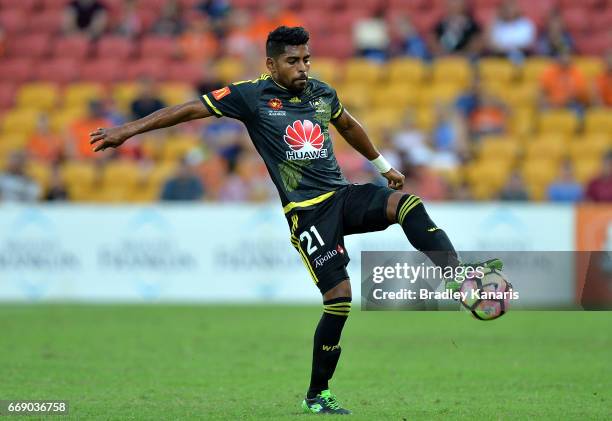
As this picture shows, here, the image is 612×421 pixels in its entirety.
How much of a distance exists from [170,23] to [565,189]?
9.11 metres

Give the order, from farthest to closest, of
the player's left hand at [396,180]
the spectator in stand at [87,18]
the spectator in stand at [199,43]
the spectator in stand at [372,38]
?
the spectator in stand at [87,18] → the spectator in stand at [199,43] → the spectator in stand at [372,38] → the player's left hand at [396,180]

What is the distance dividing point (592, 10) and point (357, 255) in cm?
897

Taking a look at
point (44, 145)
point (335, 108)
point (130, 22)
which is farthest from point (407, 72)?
point (335, 108)

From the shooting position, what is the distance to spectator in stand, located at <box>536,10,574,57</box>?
72.9 feet

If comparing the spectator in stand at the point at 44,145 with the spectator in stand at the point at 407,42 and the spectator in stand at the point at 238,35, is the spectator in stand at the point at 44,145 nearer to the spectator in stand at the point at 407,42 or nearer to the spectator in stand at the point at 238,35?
the spectator in stand at the point at 238,35

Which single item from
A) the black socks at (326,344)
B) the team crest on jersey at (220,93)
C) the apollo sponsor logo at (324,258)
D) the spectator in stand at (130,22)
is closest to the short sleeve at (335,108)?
the team crest on jersey at (220,93)

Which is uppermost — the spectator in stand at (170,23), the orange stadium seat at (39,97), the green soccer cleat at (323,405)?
the spectator in stand at (170,23)

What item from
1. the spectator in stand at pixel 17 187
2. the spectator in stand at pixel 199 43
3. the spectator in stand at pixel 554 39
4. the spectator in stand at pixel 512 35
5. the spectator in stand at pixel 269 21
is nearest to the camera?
the spectator in stand at pixel 17 187

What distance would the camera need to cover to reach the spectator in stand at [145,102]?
21.1m

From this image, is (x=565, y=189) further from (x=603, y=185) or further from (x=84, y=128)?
(x=84, y=128)

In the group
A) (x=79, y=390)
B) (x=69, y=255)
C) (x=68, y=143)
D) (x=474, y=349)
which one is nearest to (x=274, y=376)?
(x=79, y=390)

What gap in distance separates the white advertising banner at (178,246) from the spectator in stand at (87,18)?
7.06m

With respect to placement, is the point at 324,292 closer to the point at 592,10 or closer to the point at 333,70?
the point at 333,70

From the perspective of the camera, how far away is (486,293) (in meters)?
7.77
